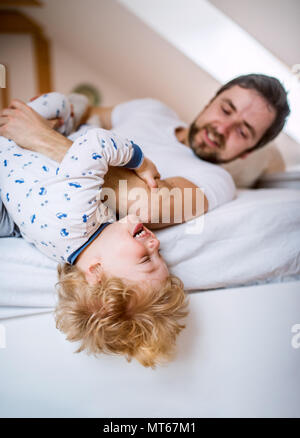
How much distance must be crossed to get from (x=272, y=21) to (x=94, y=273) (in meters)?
1.65

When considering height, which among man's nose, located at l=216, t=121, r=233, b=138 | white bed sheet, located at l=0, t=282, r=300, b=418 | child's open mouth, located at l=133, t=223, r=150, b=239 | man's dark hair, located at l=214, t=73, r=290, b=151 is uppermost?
man's dark hair, located at l=214, t=73, r=290, b=151

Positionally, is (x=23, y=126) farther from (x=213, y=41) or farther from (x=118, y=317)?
(x=213, y=41)

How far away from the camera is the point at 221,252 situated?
898 mm

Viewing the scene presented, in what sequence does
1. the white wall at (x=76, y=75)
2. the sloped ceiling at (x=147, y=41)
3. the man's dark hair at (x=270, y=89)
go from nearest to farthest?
the man's dark hair at (x=270, y=89)
the sloped ceiling at (x=147, y=41)
the white wall at (x=76, y=75)

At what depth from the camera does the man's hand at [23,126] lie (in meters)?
0.91

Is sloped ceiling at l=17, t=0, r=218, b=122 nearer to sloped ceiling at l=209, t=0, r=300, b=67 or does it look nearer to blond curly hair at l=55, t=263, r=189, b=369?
sloped ceiling at l=209, t=0, r=300, b=67

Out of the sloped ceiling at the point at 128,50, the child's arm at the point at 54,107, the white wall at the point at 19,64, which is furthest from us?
the white wall at the point at 19,64

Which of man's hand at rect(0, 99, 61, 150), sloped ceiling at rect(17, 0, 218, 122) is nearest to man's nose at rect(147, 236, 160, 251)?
man's hand at rect(0, 99, 61, 150)

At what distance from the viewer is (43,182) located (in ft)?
2.54

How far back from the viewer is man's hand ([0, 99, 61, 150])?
91 centimetres

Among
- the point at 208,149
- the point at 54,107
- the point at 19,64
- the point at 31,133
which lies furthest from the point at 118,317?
the point at 19,64

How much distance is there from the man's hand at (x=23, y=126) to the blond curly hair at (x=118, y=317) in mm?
368

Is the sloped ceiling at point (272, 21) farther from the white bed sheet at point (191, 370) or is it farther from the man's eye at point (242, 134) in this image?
the white bed sheet at point (191, 370)

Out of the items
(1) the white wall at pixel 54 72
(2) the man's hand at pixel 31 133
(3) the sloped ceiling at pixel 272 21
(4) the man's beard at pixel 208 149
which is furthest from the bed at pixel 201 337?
(1) the white wall at pixel 54 72
